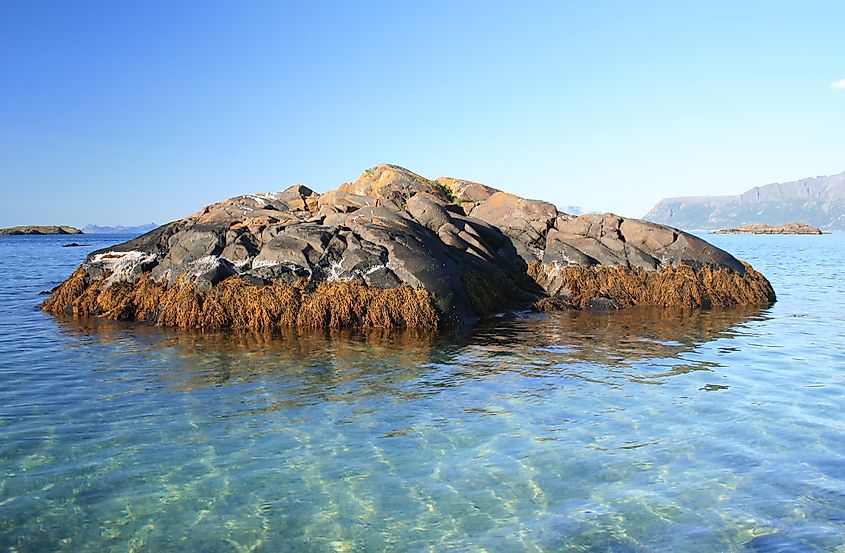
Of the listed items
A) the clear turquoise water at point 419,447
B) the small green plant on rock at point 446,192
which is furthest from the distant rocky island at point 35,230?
the clear turquoise water at point 419,447

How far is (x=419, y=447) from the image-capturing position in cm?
802

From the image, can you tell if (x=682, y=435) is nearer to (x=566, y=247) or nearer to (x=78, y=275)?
(x=566, y=247)

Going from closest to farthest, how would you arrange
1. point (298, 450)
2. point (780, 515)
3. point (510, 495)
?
point (780, 515) → point (510, 495) → point (298, 450)

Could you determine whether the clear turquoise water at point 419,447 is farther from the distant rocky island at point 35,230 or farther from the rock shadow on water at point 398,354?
the distant rocky island at point 35,230

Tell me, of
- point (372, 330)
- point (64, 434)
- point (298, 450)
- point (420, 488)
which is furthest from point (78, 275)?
point (420, 488)

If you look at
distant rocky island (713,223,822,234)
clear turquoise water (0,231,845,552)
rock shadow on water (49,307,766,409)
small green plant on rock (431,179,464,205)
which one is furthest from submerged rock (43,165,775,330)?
distant rocky island (713,223,822,234)

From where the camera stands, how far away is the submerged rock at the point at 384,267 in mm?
16641

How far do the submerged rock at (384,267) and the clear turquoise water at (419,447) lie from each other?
2.52 metres

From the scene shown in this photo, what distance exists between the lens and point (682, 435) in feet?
27.6

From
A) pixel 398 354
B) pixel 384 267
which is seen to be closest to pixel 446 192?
pixel 384 267

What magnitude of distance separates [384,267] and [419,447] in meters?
9.72

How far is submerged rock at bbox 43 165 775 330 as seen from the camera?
16641mm

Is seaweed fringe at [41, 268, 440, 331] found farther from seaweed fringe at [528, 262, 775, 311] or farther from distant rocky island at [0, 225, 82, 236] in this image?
distant rocky island at [0, 225, 82, 236]

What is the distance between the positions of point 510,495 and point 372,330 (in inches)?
376
